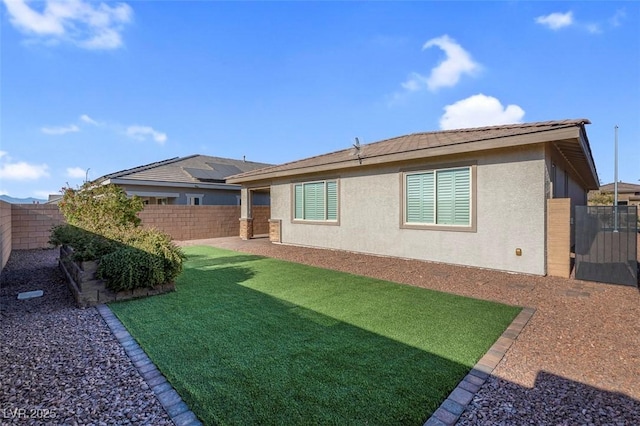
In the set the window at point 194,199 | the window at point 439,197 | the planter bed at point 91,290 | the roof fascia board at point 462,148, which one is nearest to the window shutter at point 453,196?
the window at point 439,197

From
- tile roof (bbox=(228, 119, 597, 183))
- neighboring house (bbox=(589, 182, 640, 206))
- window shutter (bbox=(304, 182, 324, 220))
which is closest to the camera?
tile roof (bbox=(228, 119, 597, 183))

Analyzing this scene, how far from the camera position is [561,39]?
10.3 m

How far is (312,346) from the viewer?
358 cm

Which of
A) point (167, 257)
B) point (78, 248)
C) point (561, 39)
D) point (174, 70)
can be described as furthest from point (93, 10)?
point (561, 39)

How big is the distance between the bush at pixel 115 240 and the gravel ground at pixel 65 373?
773mm

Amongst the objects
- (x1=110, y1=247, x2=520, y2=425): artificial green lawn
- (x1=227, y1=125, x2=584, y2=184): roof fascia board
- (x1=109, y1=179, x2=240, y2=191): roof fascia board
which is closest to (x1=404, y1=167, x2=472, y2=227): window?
(x1=227, y1=125, x2=584, y2=184): roof fascia board

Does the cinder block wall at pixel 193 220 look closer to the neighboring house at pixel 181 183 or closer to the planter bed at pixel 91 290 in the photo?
the neighboring house at pixel 181 183

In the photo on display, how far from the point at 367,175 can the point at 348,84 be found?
6.79 meters

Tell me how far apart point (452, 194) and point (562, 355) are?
17.6ft

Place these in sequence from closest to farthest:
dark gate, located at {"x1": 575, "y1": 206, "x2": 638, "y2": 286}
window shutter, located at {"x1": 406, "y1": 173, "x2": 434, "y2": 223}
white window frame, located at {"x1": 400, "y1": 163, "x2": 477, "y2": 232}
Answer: dark gate, located at {"x1": 575, "y1": 206, "x2": 638, "y2": 286}
white window frame, located at {"x1": 400, "y1": 163, "x2": 477, "y2": 232}
window shutter, located at {"x1": 406, "y1": 173, "x2": 434, "y2": 223}

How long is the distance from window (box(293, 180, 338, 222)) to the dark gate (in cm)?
699

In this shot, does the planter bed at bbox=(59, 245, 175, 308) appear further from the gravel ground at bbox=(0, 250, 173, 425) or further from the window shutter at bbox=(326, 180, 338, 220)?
the window shutter at bbox=(326, 180, 338, 220)

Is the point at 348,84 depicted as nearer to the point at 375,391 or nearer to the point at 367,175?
the point at 367,175

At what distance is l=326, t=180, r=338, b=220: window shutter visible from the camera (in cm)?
1134
